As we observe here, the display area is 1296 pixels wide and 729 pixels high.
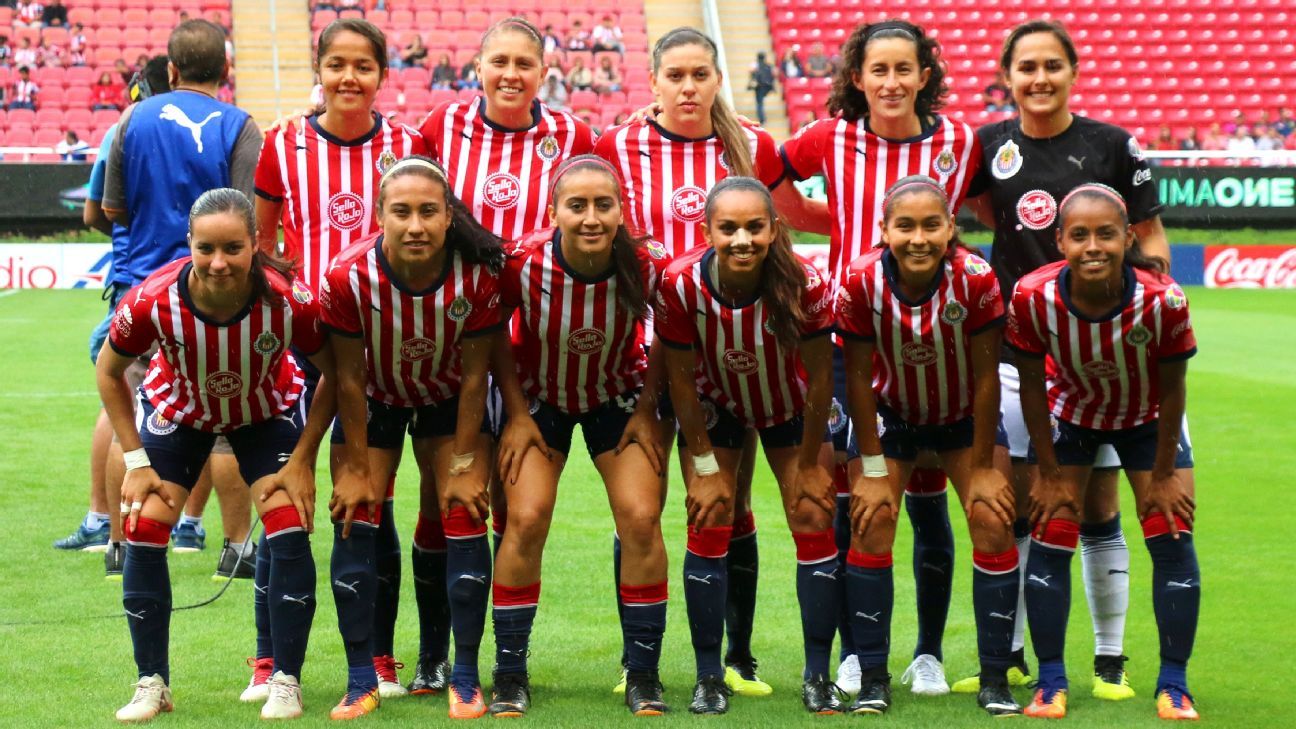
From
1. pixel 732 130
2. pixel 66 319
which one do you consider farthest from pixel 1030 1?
pixel 732 130

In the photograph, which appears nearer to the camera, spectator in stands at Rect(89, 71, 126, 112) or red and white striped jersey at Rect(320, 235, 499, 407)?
red and white striped jersey at Rect(320, 235, 499, 407)

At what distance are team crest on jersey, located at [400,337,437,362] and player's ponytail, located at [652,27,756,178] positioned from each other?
1157 mm

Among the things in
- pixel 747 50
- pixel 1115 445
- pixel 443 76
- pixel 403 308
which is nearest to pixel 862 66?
pixel 1115 445

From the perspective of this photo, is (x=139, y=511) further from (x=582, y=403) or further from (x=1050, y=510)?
(x=1050, y=510)

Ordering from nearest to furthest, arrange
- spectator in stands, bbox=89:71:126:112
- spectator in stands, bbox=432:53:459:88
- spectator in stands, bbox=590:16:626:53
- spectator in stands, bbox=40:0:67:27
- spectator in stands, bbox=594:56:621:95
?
spectator in stands, bbox=89:71:126:112, spectator in stands, bbox=432:53:459:88, spectator in stands, bbox=594:56:621:95, spectator in stands, bbox=40:0:67:27, spectator in stands, bbox=590:16:626:53

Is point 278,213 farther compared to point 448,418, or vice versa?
point 278,213

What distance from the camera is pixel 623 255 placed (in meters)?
4.67

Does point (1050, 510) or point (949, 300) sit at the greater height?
point (949, 300)

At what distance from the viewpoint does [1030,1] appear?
29.3 metres

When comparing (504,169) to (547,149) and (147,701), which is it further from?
(147,701)

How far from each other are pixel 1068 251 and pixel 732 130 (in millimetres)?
1217

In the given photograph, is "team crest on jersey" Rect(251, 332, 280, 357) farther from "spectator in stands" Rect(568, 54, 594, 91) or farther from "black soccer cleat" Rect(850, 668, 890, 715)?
"spectator in stands" Rect(568, 54, 594, 91)

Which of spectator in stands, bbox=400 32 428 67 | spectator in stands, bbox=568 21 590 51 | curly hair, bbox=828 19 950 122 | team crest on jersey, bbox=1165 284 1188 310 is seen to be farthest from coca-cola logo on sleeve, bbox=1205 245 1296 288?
team crest on jersey, bbox=1165 284 1188 310

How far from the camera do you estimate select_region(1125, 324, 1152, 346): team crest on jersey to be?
4.54m
